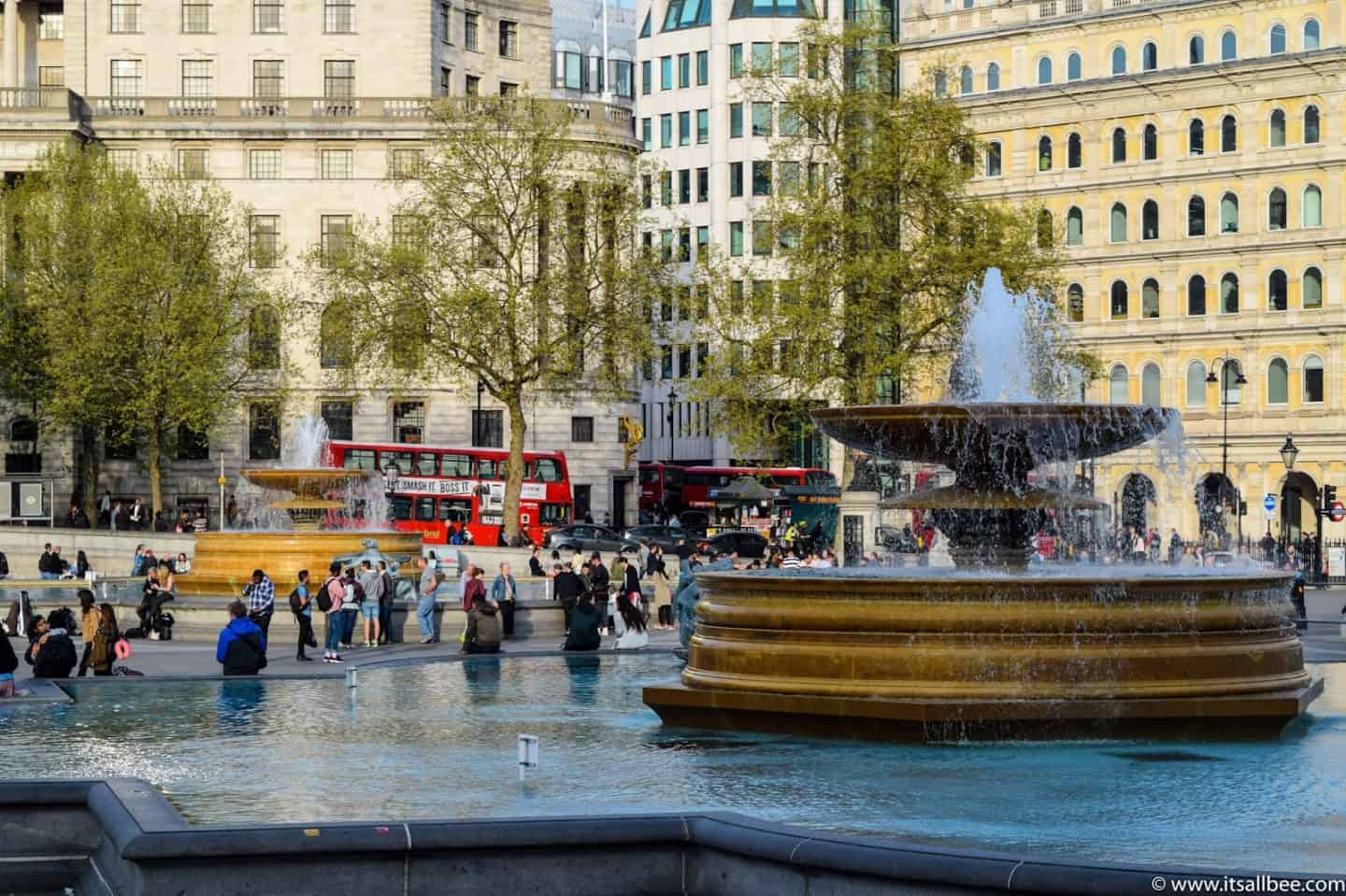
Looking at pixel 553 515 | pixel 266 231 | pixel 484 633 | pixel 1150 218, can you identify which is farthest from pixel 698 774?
pixel 1150 218

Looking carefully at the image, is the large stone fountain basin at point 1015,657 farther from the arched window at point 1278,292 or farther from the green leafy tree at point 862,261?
the arched window at point 1278,292

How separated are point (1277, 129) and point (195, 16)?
126ft

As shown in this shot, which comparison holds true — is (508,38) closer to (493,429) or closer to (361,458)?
(493,429)

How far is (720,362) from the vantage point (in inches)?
2232

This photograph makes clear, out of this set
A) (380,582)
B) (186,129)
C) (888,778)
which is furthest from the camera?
(186,129)

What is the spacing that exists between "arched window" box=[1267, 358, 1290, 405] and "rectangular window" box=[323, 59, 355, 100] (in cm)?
3412

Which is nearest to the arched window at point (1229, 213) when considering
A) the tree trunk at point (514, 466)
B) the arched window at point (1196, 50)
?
the arched window at point (1196, 50)

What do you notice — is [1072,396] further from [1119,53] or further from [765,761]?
[765,761]

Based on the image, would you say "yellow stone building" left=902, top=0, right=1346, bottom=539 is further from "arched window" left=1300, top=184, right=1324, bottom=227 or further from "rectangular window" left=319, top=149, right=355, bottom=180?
"rectangular window" left=319, top=149, right=355, bottom=180

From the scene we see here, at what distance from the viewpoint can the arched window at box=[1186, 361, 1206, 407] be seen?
77.7m

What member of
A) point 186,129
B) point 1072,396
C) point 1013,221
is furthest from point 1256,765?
point 186,129

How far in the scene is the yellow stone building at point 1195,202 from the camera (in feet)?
243

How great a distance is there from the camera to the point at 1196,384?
77.9 meters

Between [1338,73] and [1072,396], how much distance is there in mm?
15718
